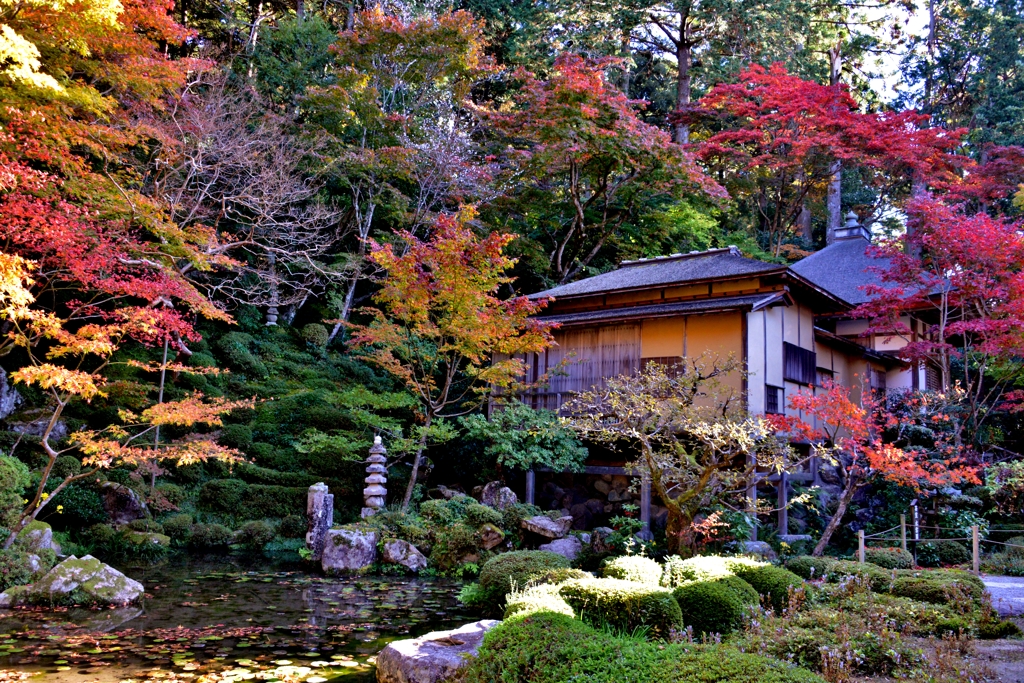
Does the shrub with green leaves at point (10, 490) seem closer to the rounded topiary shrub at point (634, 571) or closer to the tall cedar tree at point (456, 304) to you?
the tall cedar tree at point (456, 304)

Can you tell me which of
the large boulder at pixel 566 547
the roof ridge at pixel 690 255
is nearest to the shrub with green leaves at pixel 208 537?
the large boulder at pixel 566 547

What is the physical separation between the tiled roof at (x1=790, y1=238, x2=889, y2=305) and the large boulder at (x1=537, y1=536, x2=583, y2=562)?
1091 centimetres

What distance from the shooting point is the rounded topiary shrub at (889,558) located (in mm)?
11734

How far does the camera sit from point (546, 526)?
13844 mm

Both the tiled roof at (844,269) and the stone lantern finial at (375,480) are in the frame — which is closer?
Result: the stone lantern finial at (375,480)

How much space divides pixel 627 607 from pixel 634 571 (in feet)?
4.54

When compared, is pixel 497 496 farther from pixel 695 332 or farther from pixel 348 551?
pixel 695 332

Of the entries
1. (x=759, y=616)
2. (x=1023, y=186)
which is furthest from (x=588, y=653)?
(x=1023, y=186)

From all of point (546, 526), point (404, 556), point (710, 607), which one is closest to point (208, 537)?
point (404, 556)

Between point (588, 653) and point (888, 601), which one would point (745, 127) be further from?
point (588, 653)

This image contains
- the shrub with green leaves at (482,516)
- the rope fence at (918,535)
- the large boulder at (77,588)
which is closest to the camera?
the large boulder at (77,588)

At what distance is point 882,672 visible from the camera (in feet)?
19.1

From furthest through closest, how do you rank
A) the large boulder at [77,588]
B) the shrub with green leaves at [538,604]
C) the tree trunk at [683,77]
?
the tree trunk at [683,77]
the large boulder at [77,588]
the shrub with green leaves at [538,604]

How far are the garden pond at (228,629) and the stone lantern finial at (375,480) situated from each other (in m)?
2.77
